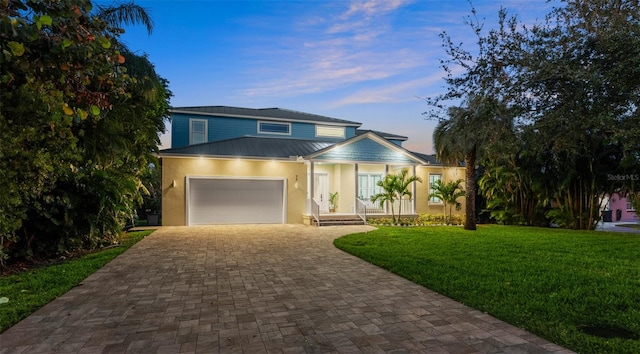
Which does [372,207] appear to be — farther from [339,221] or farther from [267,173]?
[267,173]

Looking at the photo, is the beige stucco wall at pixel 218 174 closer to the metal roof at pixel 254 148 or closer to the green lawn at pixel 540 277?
the metal roof at pixel 254 148

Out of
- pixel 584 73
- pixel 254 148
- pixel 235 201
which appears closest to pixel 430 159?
pixel 254 148

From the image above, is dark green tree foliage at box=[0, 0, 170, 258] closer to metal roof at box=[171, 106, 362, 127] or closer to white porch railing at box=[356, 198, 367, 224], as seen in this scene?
metal roof at box=[171, 106, 362, 127]

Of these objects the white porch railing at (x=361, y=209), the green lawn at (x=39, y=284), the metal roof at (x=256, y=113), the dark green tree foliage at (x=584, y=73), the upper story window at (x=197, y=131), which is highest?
the metal roof at (x=256, y=113)

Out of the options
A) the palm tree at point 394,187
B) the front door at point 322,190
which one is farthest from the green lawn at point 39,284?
the palm tree at point 394,187

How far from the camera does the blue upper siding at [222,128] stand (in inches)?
810

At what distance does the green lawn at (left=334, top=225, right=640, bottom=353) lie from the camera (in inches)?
158

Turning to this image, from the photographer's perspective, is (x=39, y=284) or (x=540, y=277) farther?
(x=540, y=277)

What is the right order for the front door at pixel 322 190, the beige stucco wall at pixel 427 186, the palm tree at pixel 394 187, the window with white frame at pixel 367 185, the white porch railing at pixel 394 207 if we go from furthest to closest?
the beige stucco wall at pixel 427 186 → the window with white frame at pixel 367 185 → the front door at pixel 322 190 → the white porch railing at pixel 394 207 → the palm tree at pixel 394 187

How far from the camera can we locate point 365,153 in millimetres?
18016

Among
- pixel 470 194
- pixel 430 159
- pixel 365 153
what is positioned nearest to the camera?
pixel 470 194

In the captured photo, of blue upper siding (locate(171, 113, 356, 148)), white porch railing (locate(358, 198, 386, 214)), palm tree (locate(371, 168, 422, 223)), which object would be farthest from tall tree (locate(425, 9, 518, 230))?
blue upper siding (locate(171, 113, 356, 148))

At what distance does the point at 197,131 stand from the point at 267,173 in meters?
6.48

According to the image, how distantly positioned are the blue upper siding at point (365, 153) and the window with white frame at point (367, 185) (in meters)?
1.58
